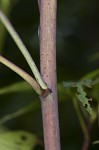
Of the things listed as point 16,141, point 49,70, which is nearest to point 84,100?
point 49,70

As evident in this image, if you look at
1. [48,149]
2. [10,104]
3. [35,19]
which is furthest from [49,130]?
[35,19]

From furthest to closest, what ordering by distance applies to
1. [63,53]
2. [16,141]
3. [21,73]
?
[63,53] < [16,141] < [21,73]

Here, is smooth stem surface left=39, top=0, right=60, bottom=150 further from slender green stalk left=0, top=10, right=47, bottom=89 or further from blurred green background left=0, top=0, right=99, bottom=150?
blurred green background left=0, top=0, right=99, bottom=150

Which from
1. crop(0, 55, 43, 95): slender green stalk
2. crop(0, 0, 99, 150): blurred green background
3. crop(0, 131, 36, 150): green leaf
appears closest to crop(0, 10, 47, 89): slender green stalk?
crop(0, 55, 43, 95): slender green stalk

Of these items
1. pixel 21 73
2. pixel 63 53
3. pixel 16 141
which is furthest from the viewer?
pixel 63 53

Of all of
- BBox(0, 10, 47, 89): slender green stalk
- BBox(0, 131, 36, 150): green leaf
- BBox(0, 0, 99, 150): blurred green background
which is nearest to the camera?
BBox(0, 10, 47, 89): slender green stalk

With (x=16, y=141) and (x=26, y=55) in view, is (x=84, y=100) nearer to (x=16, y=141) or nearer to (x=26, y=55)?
(x=26, y=55)
